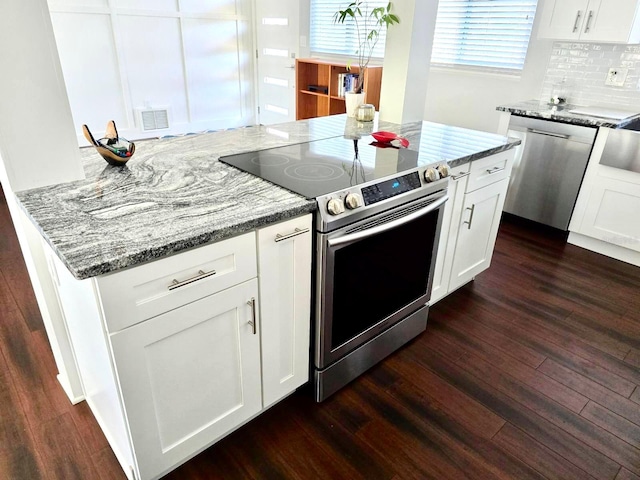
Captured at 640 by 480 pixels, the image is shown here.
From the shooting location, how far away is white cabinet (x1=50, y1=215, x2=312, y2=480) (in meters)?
1.12

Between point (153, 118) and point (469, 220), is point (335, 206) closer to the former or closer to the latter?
point (469, 220)

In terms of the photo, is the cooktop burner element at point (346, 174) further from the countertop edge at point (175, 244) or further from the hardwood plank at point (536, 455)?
the hardwood plank at point (536, 455)

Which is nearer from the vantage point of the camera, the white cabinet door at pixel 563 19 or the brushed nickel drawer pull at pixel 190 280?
the brushed nickel drawer pull at pixel 190 280

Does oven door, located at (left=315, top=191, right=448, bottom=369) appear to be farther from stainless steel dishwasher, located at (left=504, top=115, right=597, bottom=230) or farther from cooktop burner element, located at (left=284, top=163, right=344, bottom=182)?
stainless steel dishwasher, located at (left=504, top=115, right=597, bottom=230)

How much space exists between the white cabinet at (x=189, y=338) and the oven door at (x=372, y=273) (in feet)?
0.26

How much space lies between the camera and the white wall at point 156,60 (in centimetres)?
447

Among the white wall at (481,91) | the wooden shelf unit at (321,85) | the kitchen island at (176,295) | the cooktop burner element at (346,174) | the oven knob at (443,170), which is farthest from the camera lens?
the wooden shelf unit at (321,85)

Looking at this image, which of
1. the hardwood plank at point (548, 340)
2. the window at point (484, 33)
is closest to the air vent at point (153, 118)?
the window at point (484, 33)

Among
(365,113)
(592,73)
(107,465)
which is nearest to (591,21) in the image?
(592,73)

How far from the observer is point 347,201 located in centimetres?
145

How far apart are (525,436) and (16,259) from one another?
3.09 m

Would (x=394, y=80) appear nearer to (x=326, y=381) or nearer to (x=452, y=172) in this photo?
(x=452, y=172)

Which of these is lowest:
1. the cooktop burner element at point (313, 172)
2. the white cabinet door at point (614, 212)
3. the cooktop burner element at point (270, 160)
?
the white cabinet door at point (614, 212)

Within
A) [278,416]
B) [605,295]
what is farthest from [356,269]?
[605,295]
